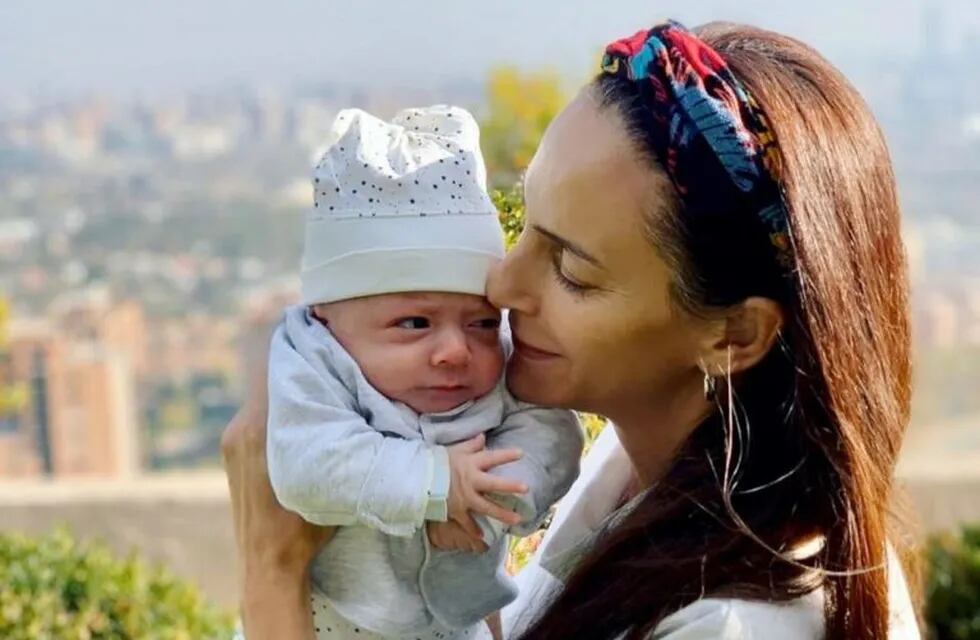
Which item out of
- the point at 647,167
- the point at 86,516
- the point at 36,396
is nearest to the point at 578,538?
the point at 647,167

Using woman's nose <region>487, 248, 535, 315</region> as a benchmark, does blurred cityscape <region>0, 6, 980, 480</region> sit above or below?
below

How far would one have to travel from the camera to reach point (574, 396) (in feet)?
5.38

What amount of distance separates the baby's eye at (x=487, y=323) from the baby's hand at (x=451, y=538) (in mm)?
236

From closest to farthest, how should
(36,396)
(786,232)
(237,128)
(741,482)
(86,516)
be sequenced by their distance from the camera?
(786,232), (741,482), (86,516), (36,396), (237,128)

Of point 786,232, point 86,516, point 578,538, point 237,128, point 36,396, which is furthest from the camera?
point 237,128

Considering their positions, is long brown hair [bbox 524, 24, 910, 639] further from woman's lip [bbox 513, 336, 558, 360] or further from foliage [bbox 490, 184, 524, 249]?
foliage [bbox 490, 184, 524, 249]

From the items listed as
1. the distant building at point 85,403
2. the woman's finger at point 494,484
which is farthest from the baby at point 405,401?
the distant building at point 85,403

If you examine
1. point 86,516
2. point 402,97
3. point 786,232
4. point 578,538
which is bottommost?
point 86,516

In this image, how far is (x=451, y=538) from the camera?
5.25 feet

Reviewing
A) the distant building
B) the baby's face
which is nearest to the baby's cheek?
the baby's face

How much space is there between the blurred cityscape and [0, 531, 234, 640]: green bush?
2.27m

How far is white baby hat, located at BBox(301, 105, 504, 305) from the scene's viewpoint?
1.62 m

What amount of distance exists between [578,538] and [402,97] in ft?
12.6

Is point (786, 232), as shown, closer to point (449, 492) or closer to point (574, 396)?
point (574, 396)
